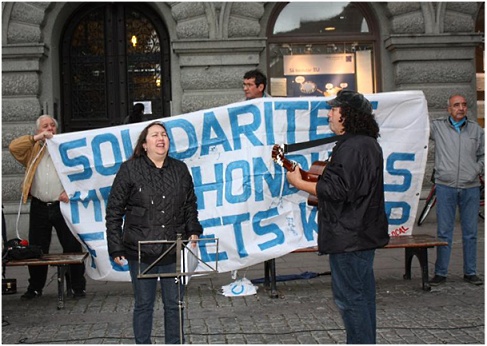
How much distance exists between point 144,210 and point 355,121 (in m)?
1.62

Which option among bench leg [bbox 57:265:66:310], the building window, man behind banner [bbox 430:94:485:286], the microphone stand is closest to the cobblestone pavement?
bench leg [bbox 57:265:66:310]

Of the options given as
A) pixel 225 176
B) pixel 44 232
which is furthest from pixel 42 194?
pixel 225 176

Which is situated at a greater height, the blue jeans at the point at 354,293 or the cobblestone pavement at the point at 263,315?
the blue jeans at the point at 354,293

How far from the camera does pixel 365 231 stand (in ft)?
15.3

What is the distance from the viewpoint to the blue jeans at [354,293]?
4652mm

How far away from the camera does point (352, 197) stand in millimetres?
4617

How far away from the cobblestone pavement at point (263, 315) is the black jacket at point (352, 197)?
4.17ft

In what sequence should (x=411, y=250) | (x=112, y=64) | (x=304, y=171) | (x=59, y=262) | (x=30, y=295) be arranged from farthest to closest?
(x=112, y=64), (x=411, y=250), (x=30, y=295), (x=59, y=262), (x=304, y=171)

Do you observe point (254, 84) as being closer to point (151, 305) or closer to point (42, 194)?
point (42, 194)

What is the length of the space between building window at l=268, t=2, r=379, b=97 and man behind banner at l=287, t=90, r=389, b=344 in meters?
8.72

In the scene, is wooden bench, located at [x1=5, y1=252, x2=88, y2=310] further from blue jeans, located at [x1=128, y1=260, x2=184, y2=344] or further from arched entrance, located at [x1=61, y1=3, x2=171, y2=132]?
arched entrance, located at [x1=61, y1=3, x2=171, y2=132]

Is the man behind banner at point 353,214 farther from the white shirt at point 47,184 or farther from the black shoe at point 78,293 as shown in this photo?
the black shoe at point 78,293

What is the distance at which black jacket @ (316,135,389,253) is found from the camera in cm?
460

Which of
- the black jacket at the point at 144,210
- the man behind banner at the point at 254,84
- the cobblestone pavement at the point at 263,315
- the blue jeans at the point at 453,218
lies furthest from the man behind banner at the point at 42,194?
the blue jeans at the point at 453,218
